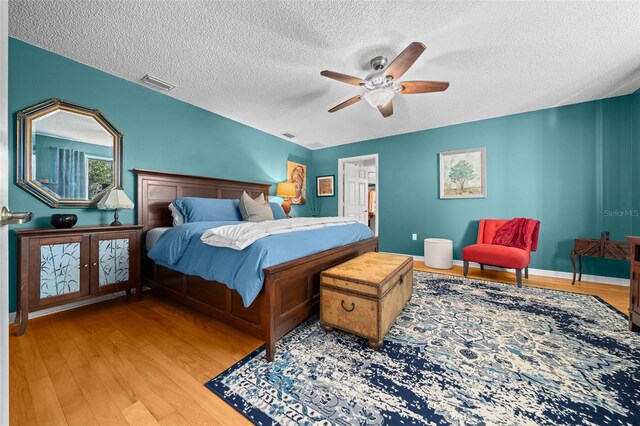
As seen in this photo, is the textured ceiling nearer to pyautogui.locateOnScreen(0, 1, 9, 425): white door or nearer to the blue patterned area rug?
pyautogui.locateOnScreen(0, 1, 9, 425): white door

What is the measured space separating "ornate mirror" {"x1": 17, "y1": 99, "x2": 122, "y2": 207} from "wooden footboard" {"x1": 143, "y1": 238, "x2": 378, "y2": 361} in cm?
123

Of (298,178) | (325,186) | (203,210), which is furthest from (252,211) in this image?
(325,186)

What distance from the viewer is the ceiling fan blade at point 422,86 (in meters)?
2.27

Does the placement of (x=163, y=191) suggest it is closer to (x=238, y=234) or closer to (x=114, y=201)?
(x=114, y=201)

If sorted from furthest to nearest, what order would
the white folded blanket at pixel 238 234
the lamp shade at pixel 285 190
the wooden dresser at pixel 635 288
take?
1. the lamp shade at pixel 285 190
2. the wooden dresser at pixel 635 288
3. the white folded blanket at pixel 238 234

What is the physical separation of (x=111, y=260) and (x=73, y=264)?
0.27 m

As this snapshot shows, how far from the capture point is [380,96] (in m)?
2.50

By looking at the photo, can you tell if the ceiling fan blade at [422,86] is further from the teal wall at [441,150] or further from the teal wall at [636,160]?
the teal wall at [636,160]

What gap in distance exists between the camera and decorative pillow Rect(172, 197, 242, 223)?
2.87 metres

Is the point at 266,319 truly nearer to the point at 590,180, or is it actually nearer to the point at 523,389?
the point at 523,389

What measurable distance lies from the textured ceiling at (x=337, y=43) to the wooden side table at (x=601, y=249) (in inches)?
73.7

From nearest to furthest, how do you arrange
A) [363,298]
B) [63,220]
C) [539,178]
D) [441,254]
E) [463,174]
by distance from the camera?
[363,298]
[63,220]
[539,178]
[441,254]
[463,174]

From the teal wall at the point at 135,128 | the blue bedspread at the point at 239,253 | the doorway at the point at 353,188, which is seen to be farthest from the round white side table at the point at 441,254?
the teal wall at the point at 135,128

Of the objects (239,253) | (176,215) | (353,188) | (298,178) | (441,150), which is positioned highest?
(441,150)
